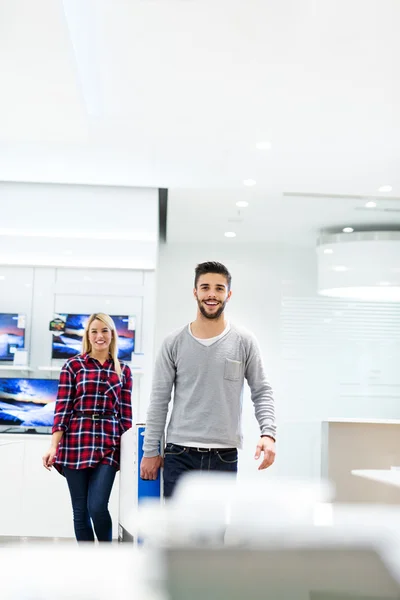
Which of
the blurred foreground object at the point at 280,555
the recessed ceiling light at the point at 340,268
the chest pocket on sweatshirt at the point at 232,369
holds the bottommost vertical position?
the blurred foreground object at the point at 280,555

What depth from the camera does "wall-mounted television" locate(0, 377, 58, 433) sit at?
228 inches

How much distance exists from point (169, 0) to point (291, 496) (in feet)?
9.72

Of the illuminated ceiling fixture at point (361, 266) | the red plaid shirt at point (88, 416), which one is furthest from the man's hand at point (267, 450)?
the illuminated ceiling fixture at point (361, 266)

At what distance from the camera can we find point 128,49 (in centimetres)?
357

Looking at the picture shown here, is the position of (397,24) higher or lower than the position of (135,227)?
higher

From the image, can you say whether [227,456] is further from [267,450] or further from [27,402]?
[27,402]

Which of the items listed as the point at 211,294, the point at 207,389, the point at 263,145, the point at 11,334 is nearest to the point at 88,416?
the point at 207,389

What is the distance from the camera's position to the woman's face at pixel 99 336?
357 centimetres

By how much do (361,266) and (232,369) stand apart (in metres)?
3.12

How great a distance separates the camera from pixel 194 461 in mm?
2684

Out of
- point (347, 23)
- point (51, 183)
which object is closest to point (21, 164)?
point (51, 183)

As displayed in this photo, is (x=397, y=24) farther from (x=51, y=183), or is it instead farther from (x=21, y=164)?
(x=51, y=183)

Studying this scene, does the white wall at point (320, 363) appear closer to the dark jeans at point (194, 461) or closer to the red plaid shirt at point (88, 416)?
the red plaid shirt at point (88, 416)

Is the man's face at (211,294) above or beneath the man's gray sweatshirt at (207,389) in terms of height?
above
